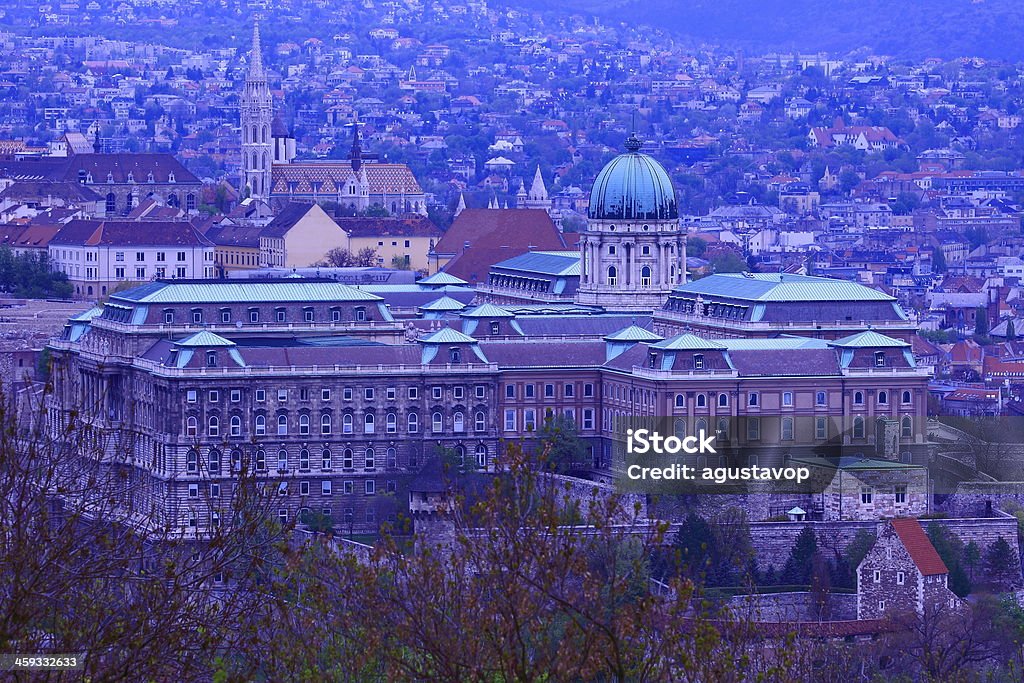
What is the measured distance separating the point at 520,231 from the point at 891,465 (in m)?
58.6

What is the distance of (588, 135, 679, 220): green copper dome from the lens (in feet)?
404

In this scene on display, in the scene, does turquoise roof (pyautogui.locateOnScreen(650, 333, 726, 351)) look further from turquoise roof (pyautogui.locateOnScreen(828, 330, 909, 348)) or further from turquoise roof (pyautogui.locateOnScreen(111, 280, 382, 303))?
turquoise roof (pyautogui.locateOnScreen(111, 280, 382, 303))

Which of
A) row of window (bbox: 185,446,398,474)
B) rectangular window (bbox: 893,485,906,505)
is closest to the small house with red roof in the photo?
rectangular window (bbox: 893,485,906,505)

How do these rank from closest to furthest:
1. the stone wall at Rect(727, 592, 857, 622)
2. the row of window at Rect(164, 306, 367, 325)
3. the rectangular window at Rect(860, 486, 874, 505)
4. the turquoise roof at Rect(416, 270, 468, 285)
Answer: the stone wall at Rect(727, 592, 857, 622), the rectangular window at Rect(860, 486, 874, 505), the row of window at Rect(164, 306, 367, 325), the turquoise roof at Rect(416, 270, 468, 285)

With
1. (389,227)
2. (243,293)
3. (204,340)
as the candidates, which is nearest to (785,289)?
(243,293)

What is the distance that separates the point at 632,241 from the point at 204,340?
22434 mm

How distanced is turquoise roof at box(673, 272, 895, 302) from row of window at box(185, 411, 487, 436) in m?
10.8

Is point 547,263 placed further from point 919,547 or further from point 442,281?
point 919,547

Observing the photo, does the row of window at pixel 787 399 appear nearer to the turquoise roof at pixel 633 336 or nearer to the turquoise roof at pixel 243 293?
the turquoise roof at pixel 633 336

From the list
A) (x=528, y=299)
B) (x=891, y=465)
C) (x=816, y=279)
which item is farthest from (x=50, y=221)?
(x=891, y=465)

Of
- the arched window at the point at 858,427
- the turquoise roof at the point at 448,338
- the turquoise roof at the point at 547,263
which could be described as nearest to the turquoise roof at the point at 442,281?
the turquoise roof at the point at 547,263

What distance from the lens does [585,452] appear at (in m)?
104

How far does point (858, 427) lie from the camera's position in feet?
338

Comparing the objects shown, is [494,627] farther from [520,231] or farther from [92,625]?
[520,231]
